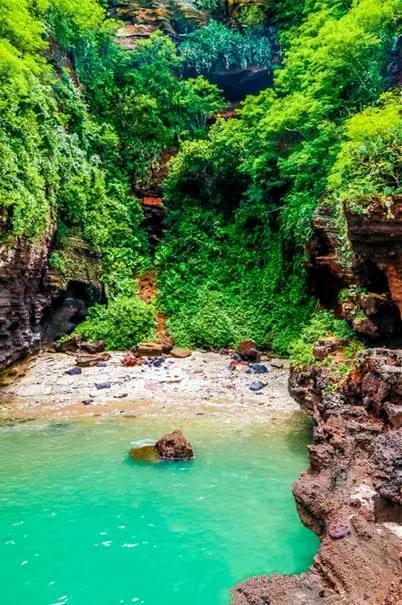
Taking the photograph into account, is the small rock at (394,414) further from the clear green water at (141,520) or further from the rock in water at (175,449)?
the rock in water at (175,449)

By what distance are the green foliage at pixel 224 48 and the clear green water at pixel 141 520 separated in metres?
28.4

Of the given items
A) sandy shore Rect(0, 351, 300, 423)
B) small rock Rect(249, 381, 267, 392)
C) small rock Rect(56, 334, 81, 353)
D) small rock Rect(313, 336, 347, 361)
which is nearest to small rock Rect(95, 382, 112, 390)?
sandy shore Rect(0, 351, 300, 423)

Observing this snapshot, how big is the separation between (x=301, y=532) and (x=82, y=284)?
15693mm

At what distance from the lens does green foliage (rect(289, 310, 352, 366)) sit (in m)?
12.2

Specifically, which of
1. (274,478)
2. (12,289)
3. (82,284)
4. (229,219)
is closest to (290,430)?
(274,478)

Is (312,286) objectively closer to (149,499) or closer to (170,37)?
(149,499)

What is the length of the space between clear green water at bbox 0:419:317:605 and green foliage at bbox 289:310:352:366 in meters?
2.11

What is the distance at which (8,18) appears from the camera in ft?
56.2

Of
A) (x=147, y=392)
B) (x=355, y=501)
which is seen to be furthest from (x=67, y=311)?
(x=355, y=501)

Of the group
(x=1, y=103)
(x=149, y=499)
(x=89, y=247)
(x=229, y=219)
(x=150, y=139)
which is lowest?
(x=149, y=499)

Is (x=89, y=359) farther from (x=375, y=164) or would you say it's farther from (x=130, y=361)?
(x=375, y=164)

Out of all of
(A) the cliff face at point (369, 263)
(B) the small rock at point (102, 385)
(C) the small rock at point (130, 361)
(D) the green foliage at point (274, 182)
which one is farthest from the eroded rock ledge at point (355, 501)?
(C) the small rock at point (130, 361)

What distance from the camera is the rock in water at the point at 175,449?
32.6ft

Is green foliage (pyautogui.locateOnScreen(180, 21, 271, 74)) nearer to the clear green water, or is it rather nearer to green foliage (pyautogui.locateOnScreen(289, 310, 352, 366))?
green foliage (pyautogui.locateOnScreen(289, 310, 352, 366))
